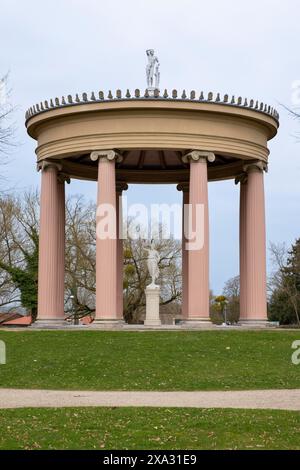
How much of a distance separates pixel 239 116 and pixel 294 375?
1742cm

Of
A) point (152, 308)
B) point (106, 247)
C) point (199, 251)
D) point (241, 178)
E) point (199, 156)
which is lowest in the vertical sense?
point (152, 308)

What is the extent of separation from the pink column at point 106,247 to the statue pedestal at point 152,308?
5227 millimetres

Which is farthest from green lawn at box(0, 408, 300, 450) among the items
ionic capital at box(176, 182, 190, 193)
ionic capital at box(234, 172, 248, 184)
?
ionic capital at box(176, 182, 190, 193)

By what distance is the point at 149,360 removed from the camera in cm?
3003

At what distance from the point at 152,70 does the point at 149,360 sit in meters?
20.4

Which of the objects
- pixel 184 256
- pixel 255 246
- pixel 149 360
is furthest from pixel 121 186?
pixel 149 360

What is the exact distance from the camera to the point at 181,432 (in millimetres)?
16391

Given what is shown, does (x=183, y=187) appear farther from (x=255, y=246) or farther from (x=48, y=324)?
(x=48, y=324)

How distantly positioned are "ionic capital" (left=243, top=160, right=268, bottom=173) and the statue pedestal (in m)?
8.98

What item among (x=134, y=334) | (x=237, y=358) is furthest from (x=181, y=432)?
(x=134, y=334)

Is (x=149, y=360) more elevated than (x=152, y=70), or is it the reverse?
(x=152, y=70)

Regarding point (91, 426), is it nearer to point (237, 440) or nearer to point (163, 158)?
point (237, 440)

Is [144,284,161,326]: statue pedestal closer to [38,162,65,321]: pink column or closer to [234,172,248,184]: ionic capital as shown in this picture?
[38,162,65,321]: pink column

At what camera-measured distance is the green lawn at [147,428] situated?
1536 centimetres
